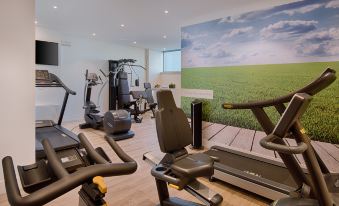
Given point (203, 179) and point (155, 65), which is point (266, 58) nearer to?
point (203, 179)

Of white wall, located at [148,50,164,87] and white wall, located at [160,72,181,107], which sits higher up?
white wall, located at [148,50,164,87]

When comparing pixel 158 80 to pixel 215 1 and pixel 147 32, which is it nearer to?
pixel 147 32

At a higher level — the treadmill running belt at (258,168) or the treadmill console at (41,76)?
the treadmill console at (41,76)

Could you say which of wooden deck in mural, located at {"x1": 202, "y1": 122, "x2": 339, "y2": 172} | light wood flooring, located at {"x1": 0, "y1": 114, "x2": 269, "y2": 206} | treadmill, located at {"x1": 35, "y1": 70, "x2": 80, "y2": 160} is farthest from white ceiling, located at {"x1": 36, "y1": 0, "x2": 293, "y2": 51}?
light wood flooring, located at {"x1": 0, "y1": 114, "x2": 269, "y2": 206}

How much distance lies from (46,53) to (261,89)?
18.0 feet

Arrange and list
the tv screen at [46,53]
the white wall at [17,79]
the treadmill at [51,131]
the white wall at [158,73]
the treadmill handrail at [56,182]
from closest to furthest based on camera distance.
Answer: the treadmill handrail at [56,182]
the white wall at [17,79]
the treadmill at [51,131]
the tv screen at [46,53]
the white wall at [158,73]

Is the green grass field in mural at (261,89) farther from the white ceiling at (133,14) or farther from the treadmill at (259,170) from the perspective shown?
the white ceiling at (133,14)

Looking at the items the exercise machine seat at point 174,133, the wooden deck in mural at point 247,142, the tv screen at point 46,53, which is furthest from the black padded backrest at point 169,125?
the tv screen at point 46,53

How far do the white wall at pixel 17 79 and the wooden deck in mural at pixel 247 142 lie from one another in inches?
117

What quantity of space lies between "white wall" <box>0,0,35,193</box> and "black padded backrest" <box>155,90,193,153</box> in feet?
4.76

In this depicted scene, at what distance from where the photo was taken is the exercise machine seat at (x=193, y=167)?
6.49ft

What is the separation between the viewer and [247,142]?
375 cm

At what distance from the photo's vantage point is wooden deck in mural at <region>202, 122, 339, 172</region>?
297 cm

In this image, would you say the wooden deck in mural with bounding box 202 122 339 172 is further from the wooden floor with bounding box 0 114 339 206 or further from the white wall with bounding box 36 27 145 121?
the white wall with bounding box 36 27 145 121
